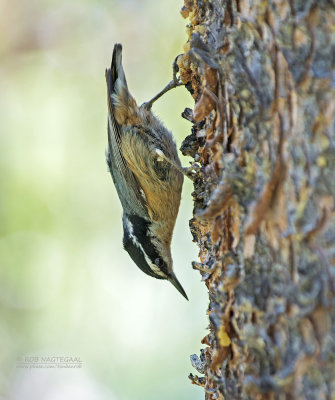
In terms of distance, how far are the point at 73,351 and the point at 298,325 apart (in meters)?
3.73

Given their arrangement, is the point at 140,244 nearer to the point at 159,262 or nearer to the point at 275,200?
the point at 159,262

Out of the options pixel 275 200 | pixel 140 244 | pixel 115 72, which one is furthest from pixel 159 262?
pixel 275 200

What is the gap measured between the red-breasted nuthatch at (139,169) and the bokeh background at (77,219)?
0.58m

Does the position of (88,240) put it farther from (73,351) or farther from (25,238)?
(73,351)

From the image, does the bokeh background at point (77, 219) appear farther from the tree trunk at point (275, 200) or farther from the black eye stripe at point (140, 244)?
the tree trunk at point (275, 200)

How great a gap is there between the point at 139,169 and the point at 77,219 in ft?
3.95

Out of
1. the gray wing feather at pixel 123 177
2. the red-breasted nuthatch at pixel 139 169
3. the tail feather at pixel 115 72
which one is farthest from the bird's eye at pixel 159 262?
the tail feather at pixel 115 72

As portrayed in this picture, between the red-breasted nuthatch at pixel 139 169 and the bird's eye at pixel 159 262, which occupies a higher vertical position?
the red-breasted nuthatch at pixel 139 169

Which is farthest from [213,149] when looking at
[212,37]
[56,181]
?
[56,181]

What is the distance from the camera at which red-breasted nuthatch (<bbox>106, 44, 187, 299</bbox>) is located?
3834mm

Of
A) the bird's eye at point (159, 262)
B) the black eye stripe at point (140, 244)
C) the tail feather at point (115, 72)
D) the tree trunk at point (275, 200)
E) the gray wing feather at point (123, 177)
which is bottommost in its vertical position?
the tree trunk at point (275, 200)

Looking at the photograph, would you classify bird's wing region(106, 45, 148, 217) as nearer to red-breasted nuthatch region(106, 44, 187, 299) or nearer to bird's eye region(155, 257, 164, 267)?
red-breasted nuthatch region(106, 44, 187, 299)

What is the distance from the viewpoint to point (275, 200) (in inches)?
60.0

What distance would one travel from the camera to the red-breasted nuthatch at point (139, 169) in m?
3.83
